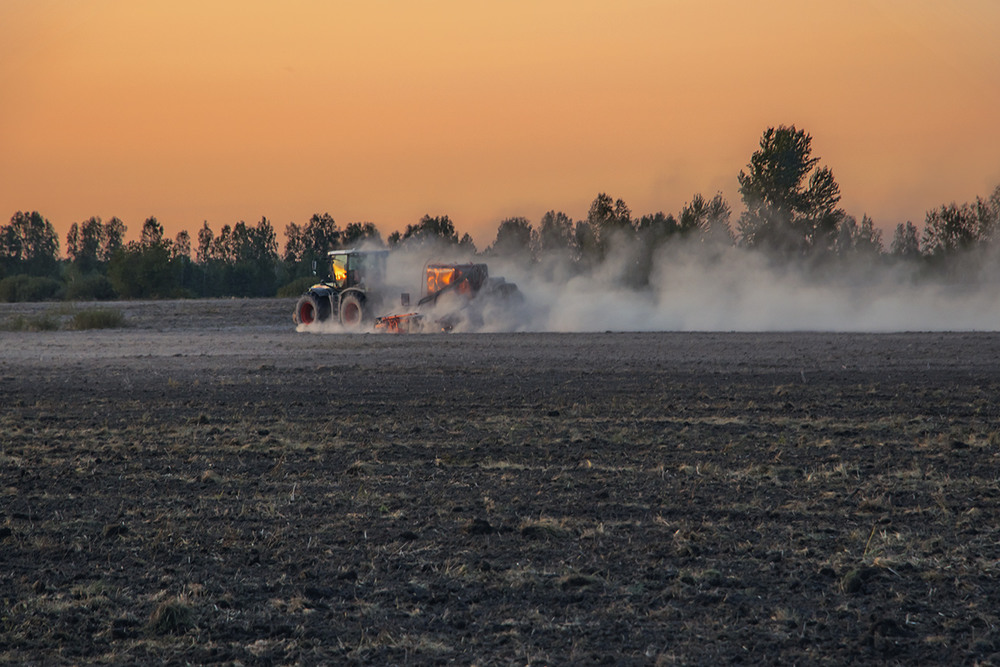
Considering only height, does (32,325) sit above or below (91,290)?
below

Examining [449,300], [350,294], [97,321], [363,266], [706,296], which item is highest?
[363,266]

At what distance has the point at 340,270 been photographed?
33844 millimetres

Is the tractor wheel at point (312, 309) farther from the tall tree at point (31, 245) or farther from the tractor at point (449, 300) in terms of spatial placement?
the tall tree at point (31, 245)

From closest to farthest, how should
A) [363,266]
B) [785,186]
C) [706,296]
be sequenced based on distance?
1. [363,266]
2. [706,296]
3. [785,186]

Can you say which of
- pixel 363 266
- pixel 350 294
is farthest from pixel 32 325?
pixel 363 266

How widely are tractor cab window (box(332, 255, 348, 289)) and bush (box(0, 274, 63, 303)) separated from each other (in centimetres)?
4486

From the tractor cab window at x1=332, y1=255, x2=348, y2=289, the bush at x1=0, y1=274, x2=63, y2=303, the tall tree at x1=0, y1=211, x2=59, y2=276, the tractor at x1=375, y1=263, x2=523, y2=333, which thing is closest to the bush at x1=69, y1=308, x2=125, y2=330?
the tractor cab window at x1=332, y1=255, x2=348, y2=289

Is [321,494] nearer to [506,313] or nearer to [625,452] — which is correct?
[625,452]

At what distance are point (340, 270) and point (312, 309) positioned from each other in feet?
5.54

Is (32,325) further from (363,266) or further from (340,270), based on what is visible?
(363,266)

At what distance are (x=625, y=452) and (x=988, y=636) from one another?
542 cm

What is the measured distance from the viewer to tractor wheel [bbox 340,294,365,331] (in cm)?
3225

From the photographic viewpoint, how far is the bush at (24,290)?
227 ft

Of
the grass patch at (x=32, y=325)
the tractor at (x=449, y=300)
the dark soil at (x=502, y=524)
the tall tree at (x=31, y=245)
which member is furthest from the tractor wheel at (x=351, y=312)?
the tall tree at (x=31, y=245)
